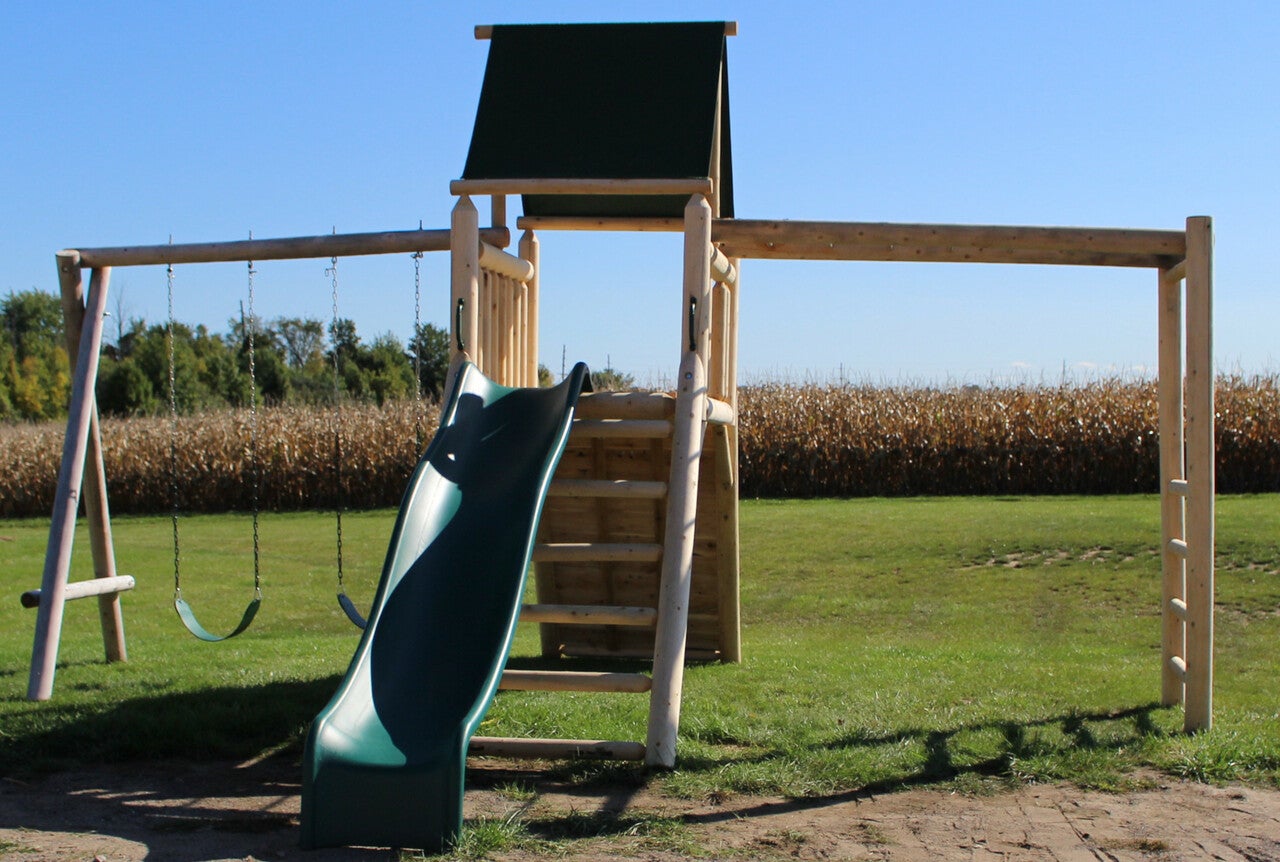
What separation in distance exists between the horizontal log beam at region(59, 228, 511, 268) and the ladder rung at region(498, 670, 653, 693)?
2.77 meters

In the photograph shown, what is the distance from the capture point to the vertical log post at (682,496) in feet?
17.2

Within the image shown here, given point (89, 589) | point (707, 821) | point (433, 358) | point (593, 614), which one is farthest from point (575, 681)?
point (433, 358)

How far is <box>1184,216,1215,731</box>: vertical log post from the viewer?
6000 mm

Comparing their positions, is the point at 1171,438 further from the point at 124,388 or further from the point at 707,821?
the point at 124,388

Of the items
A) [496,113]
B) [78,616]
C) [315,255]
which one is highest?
[496,113]

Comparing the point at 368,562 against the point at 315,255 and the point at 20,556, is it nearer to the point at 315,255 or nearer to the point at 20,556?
the point at 20,556

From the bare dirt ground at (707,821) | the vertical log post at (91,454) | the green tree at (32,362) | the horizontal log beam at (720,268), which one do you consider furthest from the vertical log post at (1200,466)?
the green tree at (32,362)

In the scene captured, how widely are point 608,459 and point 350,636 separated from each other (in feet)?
11.9

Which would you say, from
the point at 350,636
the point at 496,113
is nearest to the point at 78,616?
the point at 350,636

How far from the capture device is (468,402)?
621cm

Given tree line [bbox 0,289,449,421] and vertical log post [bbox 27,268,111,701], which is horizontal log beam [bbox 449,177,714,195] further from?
tree line [bbox 0,289,449,421]

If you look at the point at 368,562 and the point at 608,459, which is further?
the point at 368,562

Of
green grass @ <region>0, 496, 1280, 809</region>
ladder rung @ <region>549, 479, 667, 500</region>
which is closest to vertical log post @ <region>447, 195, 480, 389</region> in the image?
ladder rung @ <region>549, 479, 667, 500</region>

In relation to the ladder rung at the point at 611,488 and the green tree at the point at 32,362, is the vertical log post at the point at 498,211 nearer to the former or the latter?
the ladder rung at the point at 611,488
